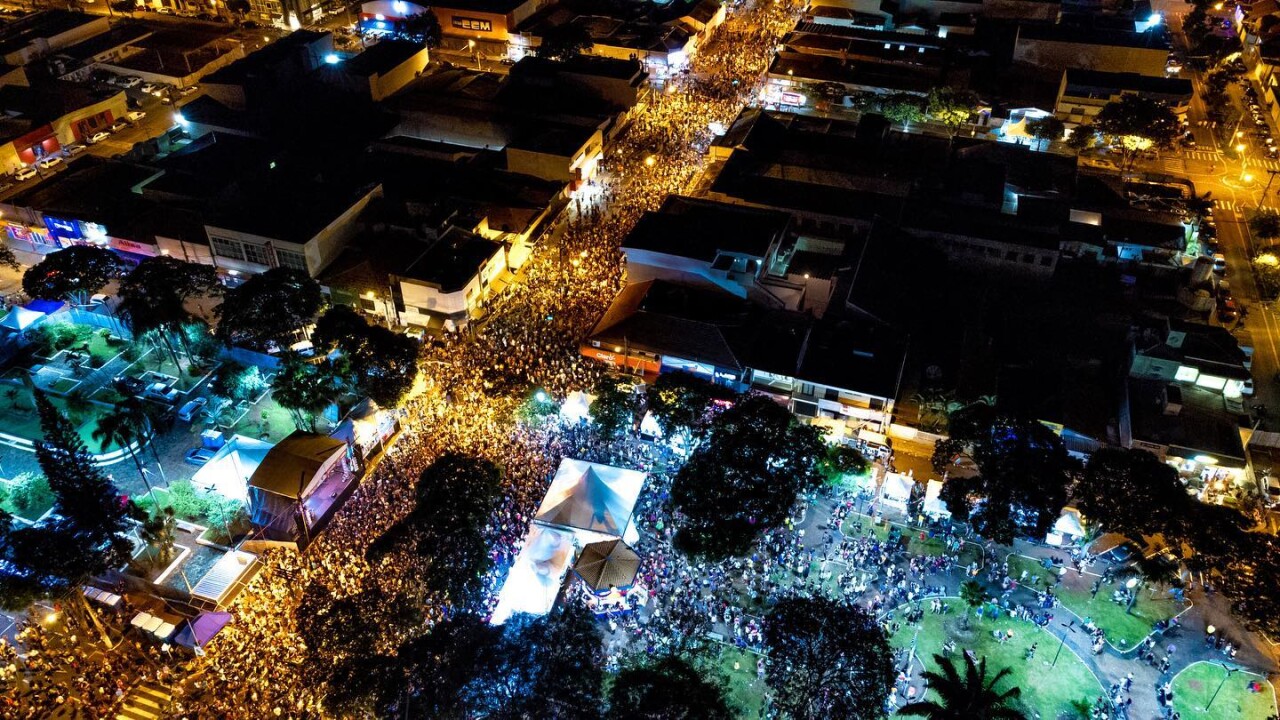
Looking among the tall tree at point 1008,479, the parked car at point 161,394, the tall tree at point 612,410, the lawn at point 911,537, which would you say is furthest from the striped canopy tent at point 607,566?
the parked car at point 161,394

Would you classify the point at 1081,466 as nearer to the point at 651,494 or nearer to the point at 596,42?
the point at 651,494

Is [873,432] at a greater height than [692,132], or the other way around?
[692,132]

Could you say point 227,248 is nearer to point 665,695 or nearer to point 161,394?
point 161,394

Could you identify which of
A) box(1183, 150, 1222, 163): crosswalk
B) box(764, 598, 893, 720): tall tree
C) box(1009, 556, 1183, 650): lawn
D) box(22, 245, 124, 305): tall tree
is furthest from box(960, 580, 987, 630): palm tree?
box(1183, 150, 1222, 163): crosswalk

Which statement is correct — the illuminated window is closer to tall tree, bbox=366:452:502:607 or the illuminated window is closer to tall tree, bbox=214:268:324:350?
tall tree, bbox=214:268:324:350

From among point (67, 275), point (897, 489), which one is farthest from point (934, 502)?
point (67, 275)

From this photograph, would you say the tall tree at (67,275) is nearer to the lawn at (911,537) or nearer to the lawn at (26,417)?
the lawn at (26,417)

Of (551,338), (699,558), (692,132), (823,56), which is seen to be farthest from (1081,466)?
(823,56)
